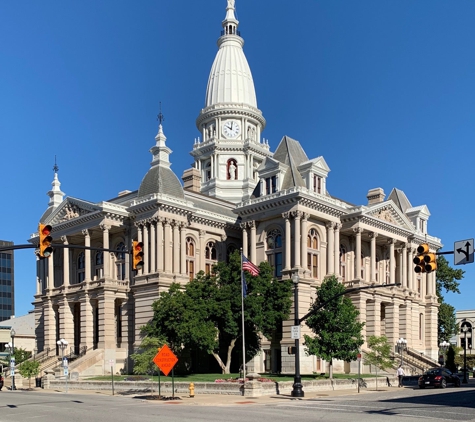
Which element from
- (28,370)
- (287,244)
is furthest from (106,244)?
(287,244)

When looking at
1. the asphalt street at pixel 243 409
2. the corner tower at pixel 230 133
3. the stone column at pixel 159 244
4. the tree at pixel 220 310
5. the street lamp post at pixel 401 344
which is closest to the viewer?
the asphalt street at pixel 243 409

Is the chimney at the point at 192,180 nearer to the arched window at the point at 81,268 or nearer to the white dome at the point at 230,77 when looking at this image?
the white dome at the point at 230,77

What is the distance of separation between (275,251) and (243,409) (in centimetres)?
3520

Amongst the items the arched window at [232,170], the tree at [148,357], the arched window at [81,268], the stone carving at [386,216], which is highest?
the arched window at [232,170]

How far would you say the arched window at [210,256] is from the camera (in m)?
71.3

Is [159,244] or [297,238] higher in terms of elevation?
[297,238]

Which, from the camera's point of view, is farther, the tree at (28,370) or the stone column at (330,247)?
the stone column at (330,247)

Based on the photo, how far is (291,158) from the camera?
69250 mm

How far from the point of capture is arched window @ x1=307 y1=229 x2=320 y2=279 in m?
66.2

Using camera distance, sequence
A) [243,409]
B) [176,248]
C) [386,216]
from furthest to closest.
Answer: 1. [386,216]
2. [176,248]
3. [243,409]

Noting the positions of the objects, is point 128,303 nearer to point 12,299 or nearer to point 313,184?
point 313,184

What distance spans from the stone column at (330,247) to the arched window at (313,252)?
1.15 m

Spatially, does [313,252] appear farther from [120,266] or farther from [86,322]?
[86,322]

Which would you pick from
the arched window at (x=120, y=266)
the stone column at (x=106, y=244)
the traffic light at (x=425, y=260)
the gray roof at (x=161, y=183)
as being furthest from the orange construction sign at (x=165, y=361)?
the arched window at (x=120, y=266)
